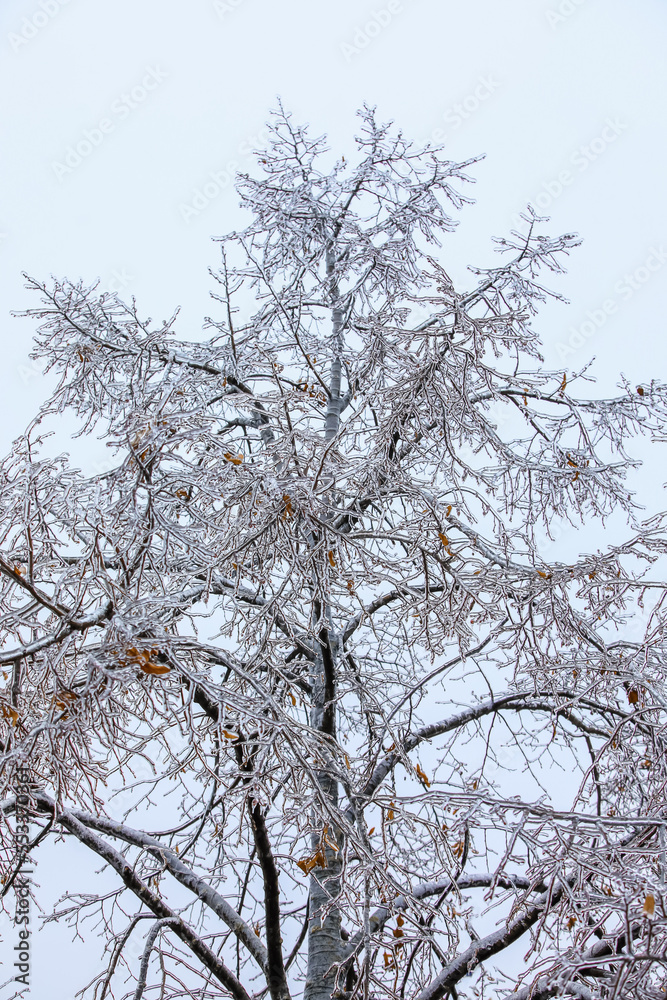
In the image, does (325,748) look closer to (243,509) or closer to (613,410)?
(243,509)

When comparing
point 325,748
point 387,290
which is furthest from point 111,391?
point 325,748

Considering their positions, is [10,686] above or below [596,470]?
below

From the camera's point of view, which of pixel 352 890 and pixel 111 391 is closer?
pixel 352 890

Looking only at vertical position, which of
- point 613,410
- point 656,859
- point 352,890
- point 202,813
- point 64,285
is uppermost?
point 64,285

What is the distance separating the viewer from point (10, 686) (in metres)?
3.79

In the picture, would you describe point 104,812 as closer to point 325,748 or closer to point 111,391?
point 325,748

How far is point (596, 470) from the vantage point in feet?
21.9

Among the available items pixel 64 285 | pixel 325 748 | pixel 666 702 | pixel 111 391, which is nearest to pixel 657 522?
pixel 666 702

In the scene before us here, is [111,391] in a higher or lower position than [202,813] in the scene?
higher

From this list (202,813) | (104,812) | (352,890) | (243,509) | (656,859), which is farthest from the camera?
(202,813)

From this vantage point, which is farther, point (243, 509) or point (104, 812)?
point (243, 509)

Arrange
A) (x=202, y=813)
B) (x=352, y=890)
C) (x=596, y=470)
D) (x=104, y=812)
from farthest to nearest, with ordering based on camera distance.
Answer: (x=596, y=470) < (x=202, y=813) < (x=352, y=890) < (x=104, y=812)

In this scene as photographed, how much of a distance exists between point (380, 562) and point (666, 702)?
1.83 metres

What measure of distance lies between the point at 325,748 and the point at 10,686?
1.73m
